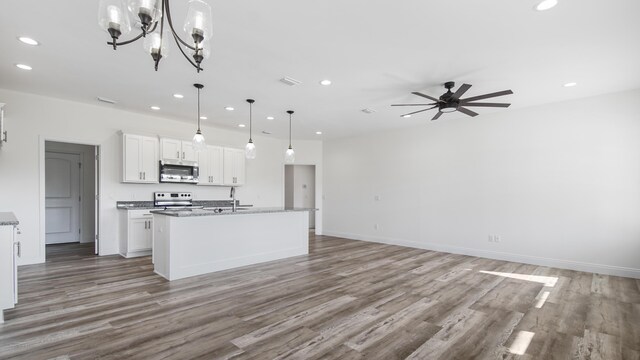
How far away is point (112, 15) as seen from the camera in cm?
167

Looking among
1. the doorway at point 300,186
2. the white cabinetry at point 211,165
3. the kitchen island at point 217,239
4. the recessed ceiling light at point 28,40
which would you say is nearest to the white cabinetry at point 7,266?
the kitchen island at point 217,239

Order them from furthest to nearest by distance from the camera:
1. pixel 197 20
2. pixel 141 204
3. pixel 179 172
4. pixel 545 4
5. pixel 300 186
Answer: pixel 300 186
pixel 179 172
pixel 141 204
pixel 545 4
pixel 197 20

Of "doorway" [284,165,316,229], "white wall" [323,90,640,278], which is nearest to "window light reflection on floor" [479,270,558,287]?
"white wall" [323,90,640,278]

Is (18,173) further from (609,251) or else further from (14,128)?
(609,251)

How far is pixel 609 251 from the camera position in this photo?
456 centimetres

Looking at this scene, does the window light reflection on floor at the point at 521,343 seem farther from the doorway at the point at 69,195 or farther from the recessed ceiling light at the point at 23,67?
the doorway at the point at 69,195

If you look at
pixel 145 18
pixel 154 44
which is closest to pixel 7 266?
pixel 154 44

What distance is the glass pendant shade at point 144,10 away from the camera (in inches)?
62.5

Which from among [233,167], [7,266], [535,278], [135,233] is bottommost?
[535,278]

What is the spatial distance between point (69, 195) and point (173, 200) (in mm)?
2811

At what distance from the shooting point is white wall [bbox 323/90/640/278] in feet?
14.8

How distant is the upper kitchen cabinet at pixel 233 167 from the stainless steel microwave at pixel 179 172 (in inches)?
29.1

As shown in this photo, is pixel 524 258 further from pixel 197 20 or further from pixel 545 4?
pixel 197 20

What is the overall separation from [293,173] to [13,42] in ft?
24.5
